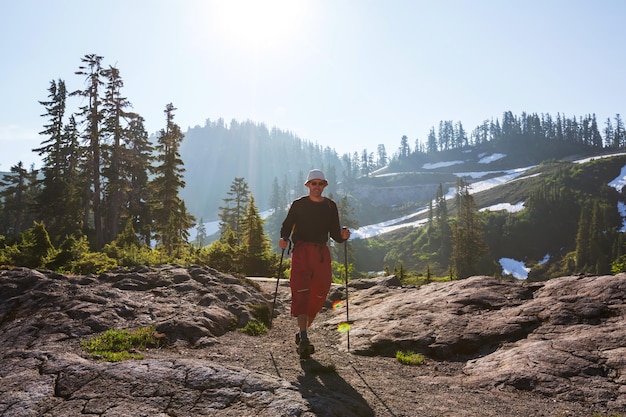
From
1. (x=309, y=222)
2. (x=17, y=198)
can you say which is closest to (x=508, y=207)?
(x=17, y=198)

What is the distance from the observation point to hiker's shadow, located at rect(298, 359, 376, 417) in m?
4.04

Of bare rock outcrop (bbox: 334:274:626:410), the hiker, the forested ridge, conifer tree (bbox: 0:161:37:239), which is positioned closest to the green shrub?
the forested ridge

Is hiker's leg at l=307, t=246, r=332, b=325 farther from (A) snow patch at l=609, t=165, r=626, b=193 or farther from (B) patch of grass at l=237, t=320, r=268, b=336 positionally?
(A) snow patch at l=609, t=165, r=626, b=193

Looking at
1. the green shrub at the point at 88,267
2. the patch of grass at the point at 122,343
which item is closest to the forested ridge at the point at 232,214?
the green shrub at the point at 88,267

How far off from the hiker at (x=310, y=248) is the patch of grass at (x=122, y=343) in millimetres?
2625

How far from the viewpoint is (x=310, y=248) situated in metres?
7.27

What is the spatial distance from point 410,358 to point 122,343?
5172 millimetres

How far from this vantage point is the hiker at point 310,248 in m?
7.13

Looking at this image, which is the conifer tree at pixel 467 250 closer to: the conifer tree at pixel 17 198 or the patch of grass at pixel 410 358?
the patch of grass at pixel 410 358

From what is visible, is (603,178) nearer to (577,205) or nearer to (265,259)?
(577,205)

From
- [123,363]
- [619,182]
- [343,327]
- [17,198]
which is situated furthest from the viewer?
[619,182]

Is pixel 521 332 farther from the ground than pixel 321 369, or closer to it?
closer to it

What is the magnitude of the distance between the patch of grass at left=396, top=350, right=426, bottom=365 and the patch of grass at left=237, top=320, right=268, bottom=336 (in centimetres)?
322

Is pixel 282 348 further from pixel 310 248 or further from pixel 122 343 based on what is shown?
pixel 122 343
